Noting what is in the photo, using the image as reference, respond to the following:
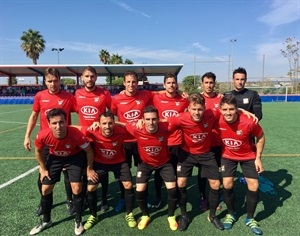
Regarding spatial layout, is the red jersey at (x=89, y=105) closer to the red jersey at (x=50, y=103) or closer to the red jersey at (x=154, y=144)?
the red jersey at (x=50, y=103)

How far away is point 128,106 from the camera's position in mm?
4160

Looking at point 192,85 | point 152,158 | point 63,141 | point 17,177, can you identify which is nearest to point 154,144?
point 152,158

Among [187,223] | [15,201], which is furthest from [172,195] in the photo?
[15,201]

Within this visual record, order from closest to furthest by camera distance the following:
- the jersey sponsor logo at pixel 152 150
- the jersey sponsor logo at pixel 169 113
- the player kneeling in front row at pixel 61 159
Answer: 1. the player kneeling in front row at pixel 61 159
2. the jersey sponsor logo at pixel 152 150
3. the jersey sponsor logo at pixel 169 113

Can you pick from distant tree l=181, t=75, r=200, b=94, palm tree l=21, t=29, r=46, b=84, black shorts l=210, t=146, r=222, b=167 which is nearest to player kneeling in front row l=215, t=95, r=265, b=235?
black shorts l=210, t=146, r=222, b=167

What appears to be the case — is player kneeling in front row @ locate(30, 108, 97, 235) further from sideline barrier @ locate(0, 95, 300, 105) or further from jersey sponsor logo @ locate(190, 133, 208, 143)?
sideline barrier @ locate(0, 95, 300, 105)

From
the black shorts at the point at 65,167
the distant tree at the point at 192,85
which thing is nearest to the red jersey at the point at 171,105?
the black shorts at the point at 65,167

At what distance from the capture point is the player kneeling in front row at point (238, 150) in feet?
11.8

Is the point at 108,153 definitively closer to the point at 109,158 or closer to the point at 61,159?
the point at 109,158

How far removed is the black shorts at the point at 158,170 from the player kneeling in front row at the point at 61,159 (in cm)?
→ 65

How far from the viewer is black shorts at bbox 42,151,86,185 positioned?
358 centimetres

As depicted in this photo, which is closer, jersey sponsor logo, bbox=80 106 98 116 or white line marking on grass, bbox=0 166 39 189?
jersey sponsor logo, bbox=80 106 98 116

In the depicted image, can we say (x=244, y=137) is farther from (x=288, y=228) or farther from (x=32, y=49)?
(x=32, y=49)

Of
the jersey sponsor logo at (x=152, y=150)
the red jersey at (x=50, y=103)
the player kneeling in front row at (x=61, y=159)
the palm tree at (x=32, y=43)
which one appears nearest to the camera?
the player kneeling in front row at (x=61, y=159)
